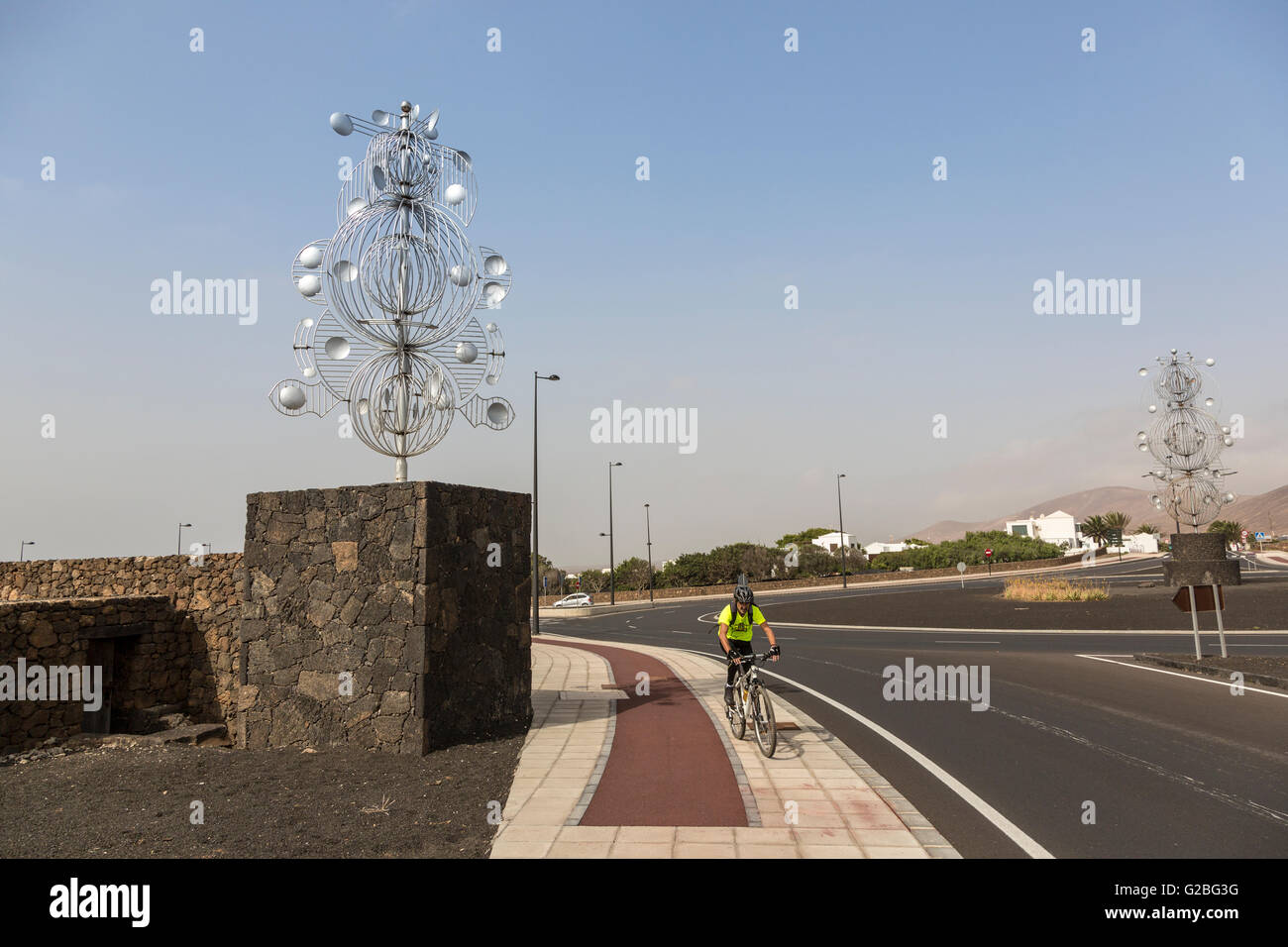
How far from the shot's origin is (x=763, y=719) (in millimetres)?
8914

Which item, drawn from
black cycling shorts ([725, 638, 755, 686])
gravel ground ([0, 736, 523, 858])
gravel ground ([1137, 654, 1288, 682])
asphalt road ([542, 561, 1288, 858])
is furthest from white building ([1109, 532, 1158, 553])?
gravel ground ([0, 736, 523, 858])

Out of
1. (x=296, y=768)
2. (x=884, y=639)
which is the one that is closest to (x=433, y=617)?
(x=296, y=768)

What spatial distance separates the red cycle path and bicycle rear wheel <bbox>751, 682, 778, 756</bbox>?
0.47 metres

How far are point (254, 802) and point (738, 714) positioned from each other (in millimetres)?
5416

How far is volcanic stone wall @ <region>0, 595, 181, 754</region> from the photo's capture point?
10375 millimetres

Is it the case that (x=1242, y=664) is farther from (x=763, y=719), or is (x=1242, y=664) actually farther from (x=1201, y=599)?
(x=763, y=719)

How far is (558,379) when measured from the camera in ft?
122

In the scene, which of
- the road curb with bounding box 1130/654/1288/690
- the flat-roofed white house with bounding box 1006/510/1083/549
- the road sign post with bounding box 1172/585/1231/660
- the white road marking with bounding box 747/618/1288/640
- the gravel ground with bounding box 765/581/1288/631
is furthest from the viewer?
the flat-roofed white house with bounding box 1006/510/1083/549

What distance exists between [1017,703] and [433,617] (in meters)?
8.91

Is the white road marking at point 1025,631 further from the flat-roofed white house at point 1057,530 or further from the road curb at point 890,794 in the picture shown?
the flat-roofed white house at point 1057,530

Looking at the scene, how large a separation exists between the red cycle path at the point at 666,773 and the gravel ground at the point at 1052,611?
19764mm

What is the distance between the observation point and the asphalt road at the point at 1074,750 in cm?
604
